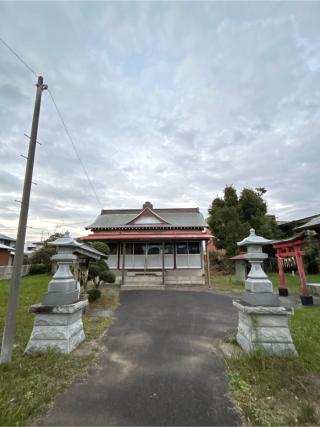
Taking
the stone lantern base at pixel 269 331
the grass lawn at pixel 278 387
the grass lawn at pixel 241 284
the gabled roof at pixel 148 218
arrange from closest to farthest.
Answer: the grass lawn at pixel 278 387, the stone lantern base at pixel 269 331, the grass lawn at pixel 241 284, the gabled roof at pixel 148 218

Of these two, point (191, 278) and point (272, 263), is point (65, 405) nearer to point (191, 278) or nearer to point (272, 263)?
point (191, 278)

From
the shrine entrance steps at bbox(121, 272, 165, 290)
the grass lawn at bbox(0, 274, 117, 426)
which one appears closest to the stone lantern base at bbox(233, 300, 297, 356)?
the grass lawn at bbox(0, 274, 117, 426)

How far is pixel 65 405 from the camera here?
2557 mm

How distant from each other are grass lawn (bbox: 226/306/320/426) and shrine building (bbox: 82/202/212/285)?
33.7ft

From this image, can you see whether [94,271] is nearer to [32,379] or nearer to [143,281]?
[143,281]

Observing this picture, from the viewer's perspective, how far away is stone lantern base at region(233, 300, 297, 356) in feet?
12.2

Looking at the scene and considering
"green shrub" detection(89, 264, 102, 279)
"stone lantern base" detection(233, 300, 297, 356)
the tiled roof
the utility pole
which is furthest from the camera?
the tiled roof

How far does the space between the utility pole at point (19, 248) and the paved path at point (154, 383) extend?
4.59ft

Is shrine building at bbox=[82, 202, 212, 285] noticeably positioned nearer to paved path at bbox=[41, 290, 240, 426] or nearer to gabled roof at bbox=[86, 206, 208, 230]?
gabled roof at bbox=[86, 206, 208, 230]

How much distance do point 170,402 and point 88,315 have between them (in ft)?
16.3

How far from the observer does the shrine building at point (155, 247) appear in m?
14.3

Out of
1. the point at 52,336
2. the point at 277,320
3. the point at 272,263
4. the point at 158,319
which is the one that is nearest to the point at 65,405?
the point at 52,336

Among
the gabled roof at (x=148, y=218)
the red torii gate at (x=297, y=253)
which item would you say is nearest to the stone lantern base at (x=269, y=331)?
the red torii gate at (x=297, y=253)

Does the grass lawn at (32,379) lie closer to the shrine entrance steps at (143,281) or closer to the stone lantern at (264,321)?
the stone lantern at (264,321)
